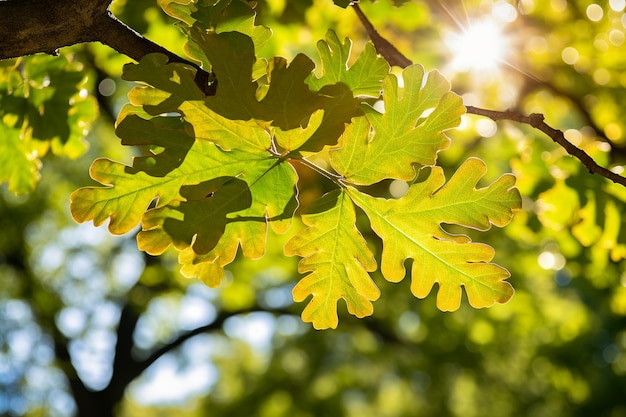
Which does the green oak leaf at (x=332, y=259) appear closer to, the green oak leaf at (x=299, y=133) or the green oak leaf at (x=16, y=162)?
the green oak leaf at (x=299, y=133)

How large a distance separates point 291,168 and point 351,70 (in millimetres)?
200

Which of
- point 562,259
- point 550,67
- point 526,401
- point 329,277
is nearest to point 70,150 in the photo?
point 329,277

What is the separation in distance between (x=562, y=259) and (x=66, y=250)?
331 inches

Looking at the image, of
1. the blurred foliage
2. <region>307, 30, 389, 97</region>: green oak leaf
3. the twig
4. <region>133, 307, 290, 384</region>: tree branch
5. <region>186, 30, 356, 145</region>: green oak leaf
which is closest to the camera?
<region>186, 30, 356, 145</region>: green oak leaf

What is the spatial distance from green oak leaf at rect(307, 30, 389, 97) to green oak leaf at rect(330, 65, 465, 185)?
0.02m

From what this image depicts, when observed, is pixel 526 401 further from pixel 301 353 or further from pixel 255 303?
pixel 255 303

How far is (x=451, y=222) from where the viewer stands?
108cm

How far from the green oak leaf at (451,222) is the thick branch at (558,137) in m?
0.10

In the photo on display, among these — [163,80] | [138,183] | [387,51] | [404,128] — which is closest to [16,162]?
[138,183]

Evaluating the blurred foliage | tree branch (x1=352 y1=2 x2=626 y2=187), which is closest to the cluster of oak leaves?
tree branch (x1=352 y1=2 x2=626 y2=187)

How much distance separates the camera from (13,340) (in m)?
9.69

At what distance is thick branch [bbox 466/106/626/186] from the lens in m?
1.04

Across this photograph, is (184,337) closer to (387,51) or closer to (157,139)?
(387,51)

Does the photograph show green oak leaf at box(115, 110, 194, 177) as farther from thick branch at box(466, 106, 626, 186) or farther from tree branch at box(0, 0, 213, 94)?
thick branch at box(466, 106, 626, 186)
